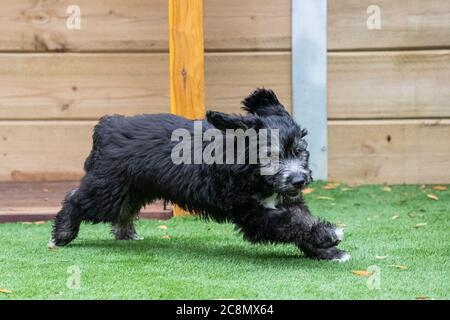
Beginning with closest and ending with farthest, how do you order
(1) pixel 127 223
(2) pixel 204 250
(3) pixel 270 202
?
(3) pixel 270 202 < (2) pixel 204 250 < (1) pixel 127 223

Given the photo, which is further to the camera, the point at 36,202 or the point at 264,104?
the point at 36,202

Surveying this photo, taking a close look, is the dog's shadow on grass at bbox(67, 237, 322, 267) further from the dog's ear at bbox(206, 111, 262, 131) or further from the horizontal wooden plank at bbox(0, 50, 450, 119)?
the horizontal wooden plank at bbox(0, 50, 450, 119)

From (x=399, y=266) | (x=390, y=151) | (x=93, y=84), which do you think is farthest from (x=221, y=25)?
(x=399, y=266)

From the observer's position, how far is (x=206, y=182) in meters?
4.90

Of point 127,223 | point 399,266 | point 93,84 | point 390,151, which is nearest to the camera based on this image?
point 399,266

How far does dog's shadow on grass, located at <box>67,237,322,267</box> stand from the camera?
191 inches

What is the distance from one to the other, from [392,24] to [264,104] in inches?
108

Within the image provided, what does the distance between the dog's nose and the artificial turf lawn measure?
411 mm

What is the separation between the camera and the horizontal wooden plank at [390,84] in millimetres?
7336

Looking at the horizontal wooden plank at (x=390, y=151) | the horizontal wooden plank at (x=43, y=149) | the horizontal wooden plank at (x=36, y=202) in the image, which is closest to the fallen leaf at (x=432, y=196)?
the horizontal wooden plank at (x=390, y=151)

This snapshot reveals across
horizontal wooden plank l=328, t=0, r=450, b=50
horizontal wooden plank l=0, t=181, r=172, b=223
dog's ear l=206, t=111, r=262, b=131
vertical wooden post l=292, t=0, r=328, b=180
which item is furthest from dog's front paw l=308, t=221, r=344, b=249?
horizontal wooden plank l=328, t=0, r=450, b=50

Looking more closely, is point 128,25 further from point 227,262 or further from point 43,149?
point 227,262

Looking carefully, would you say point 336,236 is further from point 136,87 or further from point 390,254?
point 136,87

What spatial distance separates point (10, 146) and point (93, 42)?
3.62 feet
